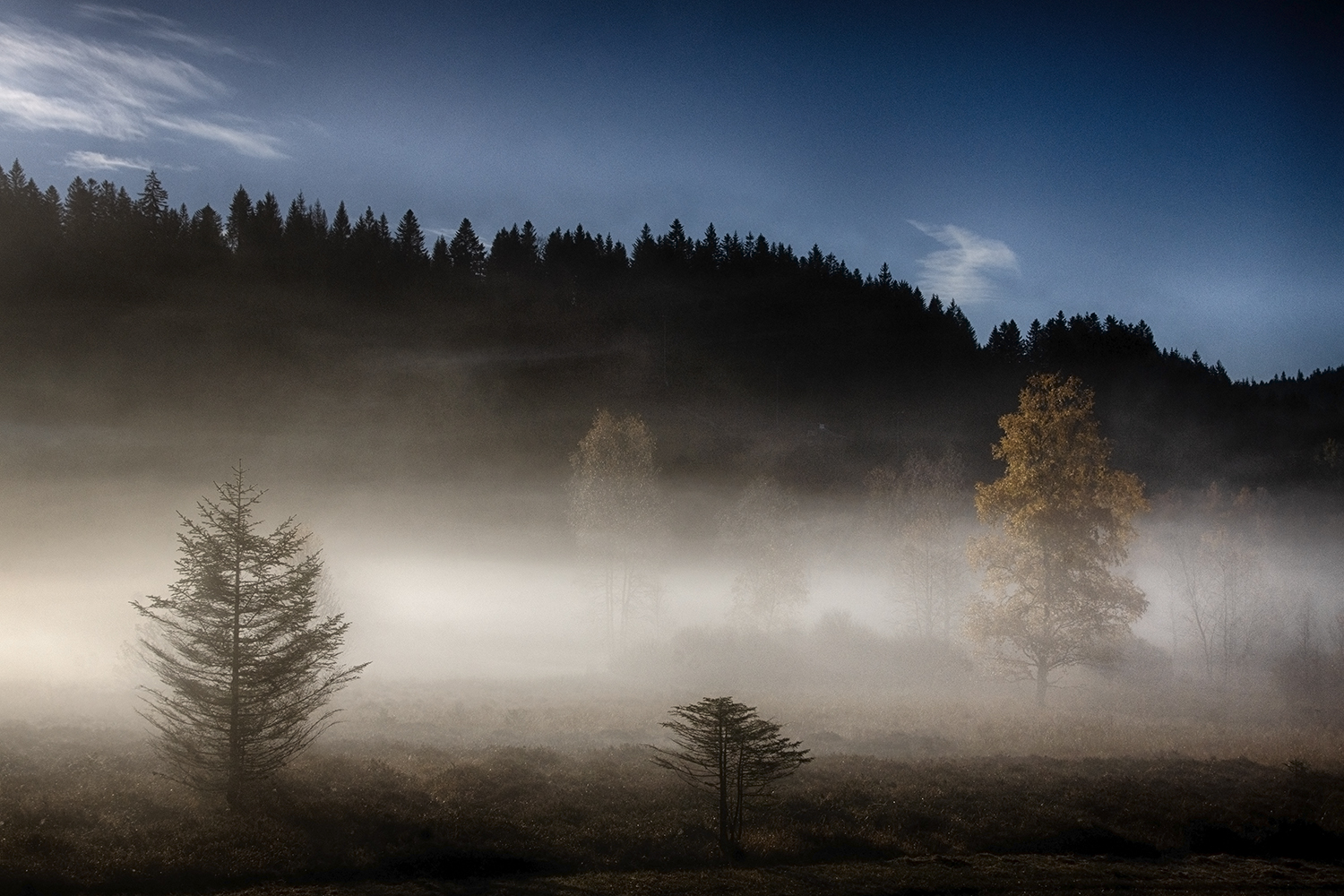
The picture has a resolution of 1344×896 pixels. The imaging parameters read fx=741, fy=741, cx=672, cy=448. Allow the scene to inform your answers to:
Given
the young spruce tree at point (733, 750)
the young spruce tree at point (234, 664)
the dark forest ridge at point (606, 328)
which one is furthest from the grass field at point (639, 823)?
the dark forest ridge at point (606, 328)

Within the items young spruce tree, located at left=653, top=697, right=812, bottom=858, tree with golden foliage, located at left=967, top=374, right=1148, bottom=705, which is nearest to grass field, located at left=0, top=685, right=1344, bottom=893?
young spruce tree, located at left=653, top=697, right=812, bottom=858

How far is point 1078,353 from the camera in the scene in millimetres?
141625

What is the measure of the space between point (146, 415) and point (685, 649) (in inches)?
3441

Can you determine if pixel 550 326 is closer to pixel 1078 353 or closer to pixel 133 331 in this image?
pixel 133 331

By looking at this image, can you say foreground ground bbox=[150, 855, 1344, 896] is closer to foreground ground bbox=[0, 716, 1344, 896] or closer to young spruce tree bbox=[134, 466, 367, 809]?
foreground ground bbox=[0, 716, 1344, 896]

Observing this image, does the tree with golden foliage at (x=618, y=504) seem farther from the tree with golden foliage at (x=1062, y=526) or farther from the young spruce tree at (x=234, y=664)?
the young spruce tree at (x=234, y=664)

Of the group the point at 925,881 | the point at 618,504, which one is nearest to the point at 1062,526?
the point at 925,881

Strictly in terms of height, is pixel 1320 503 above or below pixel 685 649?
above

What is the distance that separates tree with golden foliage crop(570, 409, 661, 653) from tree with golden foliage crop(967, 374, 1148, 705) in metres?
24.8

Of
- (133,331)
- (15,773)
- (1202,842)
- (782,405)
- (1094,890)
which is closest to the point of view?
(1094,890)

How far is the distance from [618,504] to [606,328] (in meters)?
82.6

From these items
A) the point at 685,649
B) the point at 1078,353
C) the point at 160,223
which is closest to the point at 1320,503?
the point at 1078,353

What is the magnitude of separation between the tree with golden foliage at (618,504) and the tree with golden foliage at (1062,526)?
24.8 metres

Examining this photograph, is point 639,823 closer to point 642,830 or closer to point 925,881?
point 642,830
